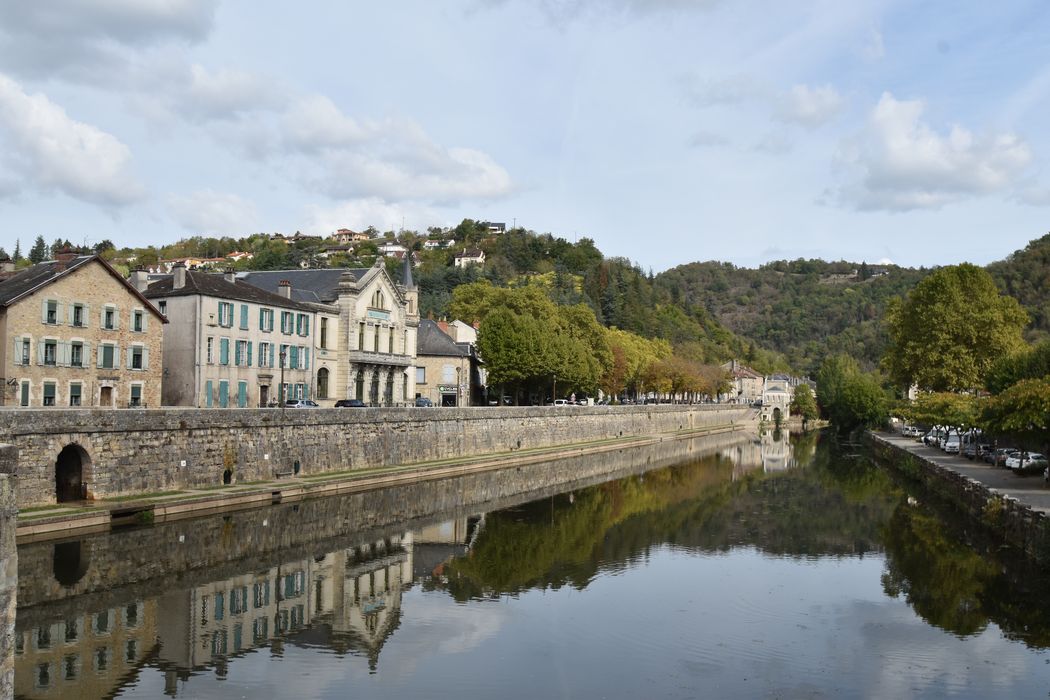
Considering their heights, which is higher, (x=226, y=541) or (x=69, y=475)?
(x=69, y=475)

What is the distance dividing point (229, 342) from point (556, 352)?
34.3 metres

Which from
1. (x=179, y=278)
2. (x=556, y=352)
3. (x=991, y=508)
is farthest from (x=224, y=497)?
(x=556, y=352)

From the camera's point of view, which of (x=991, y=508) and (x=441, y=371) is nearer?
(x=991, y=508)

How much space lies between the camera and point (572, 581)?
28953 mm

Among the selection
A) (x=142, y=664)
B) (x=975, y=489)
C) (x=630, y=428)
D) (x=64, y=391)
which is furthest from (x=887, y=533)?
(x=630, y=428)

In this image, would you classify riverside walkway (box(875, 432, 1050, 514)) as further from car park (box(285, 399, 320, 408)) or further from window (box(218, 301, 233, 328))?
window (box(218, 301, 233, 328))

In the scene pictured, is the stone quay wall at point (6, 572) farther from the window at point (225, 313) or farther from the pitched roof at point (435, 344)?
the pitched roof at point (435, 344)

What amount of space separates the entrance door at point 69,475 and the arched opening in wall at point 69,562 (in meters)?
5.28

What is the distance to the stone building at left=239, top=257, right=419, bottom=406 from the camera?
65625 millimetres

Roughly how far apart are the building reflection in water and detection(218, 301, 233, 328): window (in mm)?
27899

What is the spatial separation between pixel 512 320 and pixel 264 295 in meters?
26.9

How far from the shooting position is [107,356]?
1858 inches

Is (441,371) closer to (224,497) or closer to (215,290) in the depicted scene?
(215,290)

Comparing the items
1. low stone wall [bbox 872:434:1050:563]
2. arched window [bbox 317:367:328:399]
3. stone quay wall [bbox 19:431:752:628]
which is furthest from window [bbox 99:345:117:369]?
low stone wall [bbox 872:434:1050:563]
